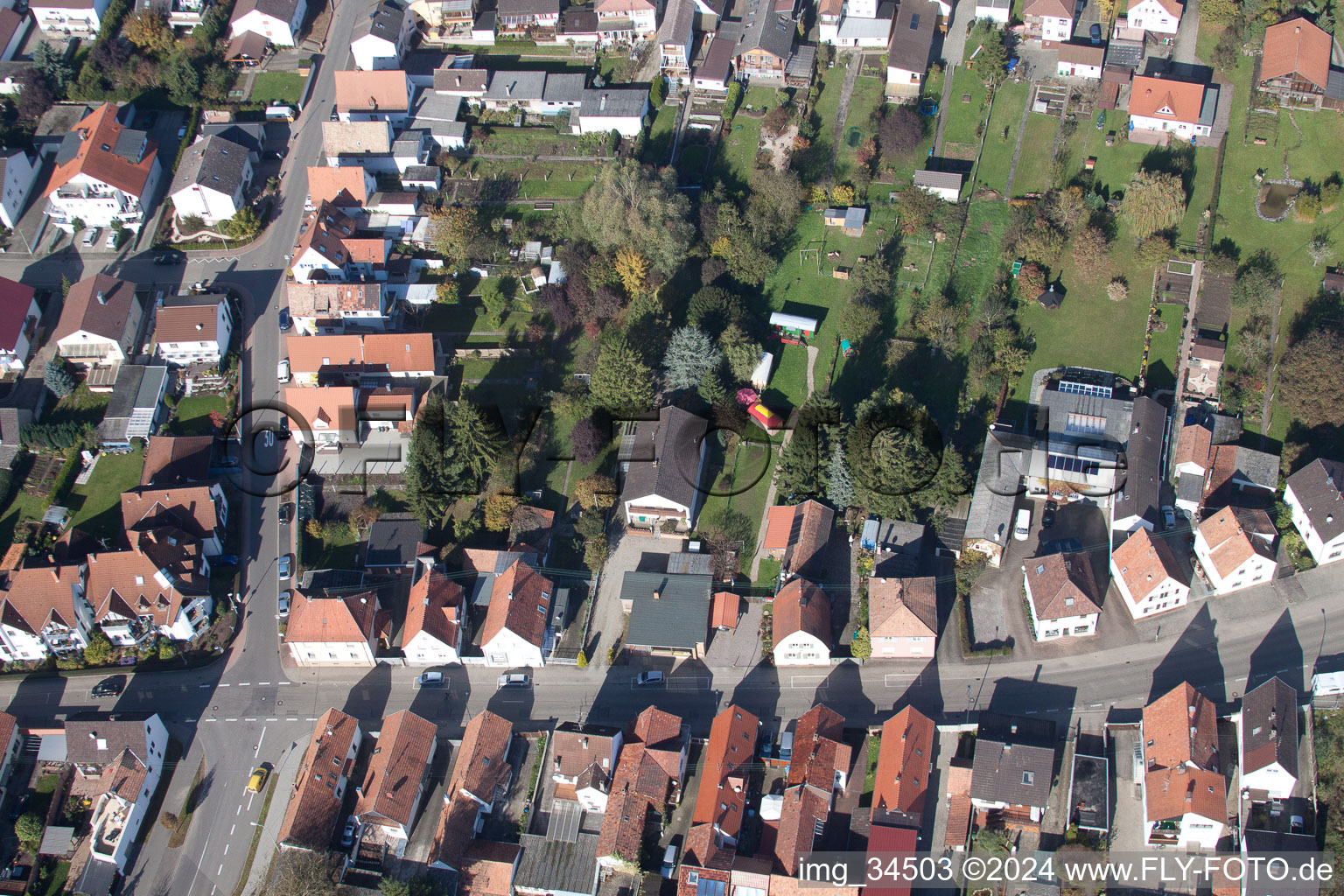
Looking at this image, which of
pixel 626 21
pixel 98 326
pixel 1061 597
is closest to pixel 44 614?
pixel 98 326

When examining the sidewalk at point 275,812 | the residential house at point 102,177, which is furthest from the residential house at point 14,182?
the sidewalk at point 275,812

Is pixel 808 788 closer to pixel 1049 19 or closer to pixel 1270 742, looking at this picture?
pixel 1270 742

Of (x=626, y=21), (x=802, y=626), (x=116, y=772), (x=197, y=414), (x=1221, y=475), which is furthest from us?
(x=626, y=21)

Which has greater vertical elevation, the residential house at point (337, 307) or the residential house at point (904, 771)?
the residential house at point (337, 307)

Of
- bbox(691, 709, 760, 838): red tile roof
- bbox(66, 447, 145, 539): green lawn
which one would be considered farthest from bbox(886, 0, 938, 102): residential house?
bbox(66, 447, 145, 539): green lawn

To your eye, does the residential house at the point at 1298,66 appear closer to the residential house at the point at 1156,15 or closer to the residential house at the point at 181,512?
the residential house at the point at 1156,15

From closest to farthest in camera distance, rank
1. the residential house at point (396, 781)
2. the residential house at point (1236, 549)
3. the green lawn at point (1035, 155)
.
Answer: the residential house at point (396, 781), the residential house at point (1236, 549), the green lawn at point (1035, 155)
